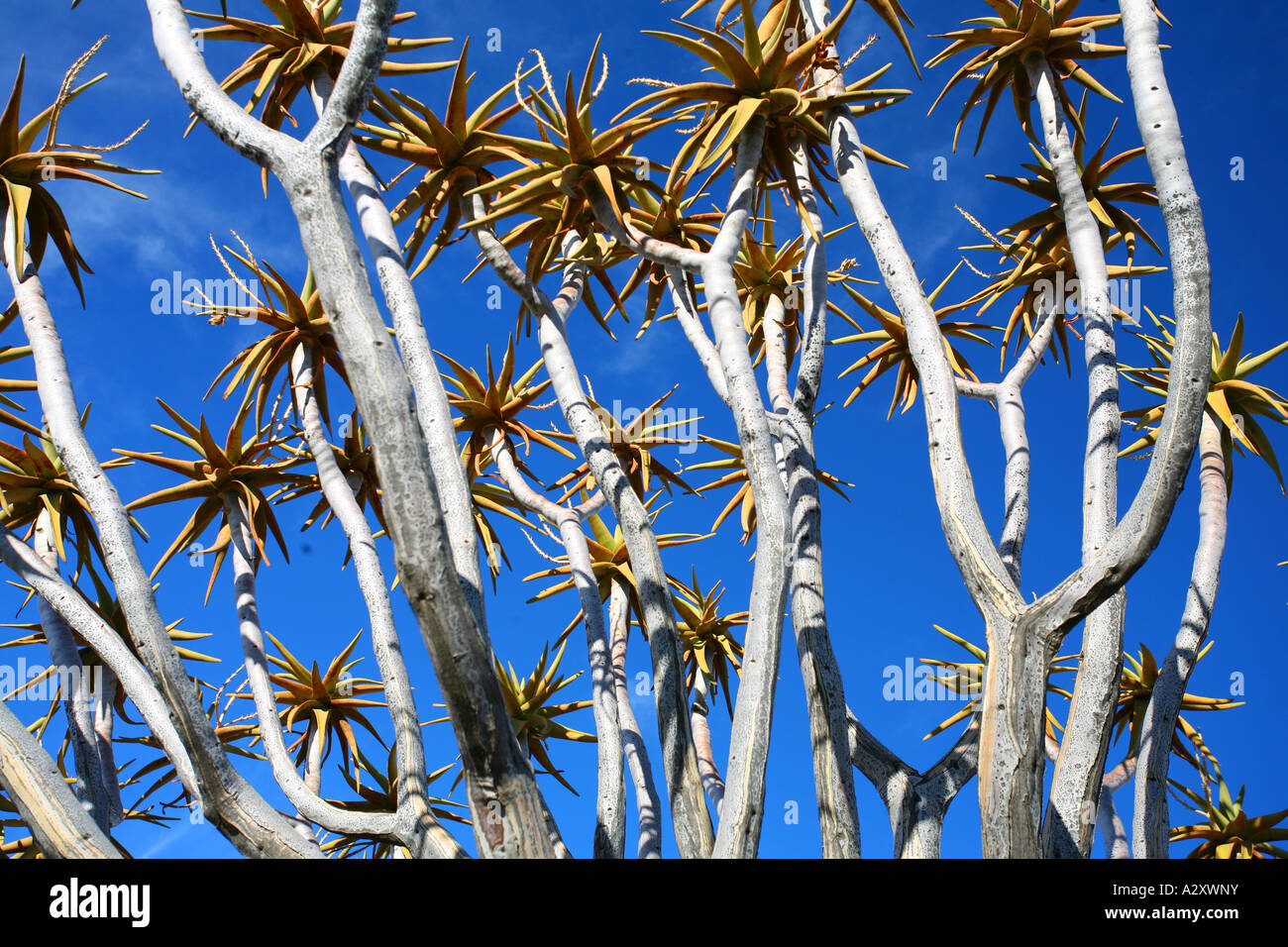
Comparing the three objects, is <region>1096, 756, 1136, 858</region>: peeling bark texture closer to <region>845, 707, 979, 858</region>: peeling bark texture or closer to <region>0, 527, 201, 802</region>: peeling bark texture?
<region>845, 707, 979, 858</region>: peeling bark texture

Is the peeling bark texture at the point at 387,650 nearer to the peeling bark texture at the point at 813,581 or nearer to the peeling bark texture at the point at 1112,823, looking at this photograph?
the peeling bark texture at the point at 813,581

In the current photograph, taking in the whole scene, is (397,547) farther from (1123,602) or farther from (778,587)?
(1123,602)

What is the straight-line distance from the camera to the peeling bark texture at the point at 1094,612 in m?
8.10

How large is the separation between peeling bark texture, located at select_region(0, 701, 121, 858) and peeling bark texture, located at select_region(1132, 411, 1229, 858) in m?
9.90

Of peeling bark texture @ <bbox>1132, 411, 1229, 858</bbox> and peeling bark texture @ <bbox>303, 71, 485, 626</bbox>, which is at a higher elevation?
peeling bark texture @ <bbox>303, 71, 485, 626</bbox>

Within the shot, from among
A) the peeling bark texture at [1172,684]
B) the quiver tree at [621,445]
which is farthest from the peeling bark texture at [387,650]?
the peeling bark texture at [1172,684]

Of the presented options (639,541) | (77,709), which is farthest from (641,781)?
(77,709)

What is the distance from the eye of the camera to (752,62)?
29.9ft

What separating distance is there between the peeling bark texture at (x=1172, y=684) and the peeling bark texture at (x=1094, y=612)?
7.20 ft

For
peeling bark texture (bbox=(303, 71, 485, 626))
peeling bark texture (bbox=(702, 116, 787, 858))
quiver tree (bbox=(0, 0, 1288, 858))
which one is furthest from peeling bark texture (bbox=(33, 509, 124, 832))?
peeling bark texture (bbox=(702, 116, 787, 858))

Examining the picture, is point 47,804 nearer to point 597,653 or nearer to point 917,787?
point 597,653

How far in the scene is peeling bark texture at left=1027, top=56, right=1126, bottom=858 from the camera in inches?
319
